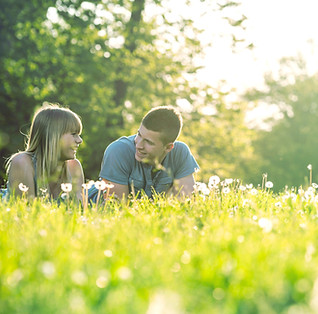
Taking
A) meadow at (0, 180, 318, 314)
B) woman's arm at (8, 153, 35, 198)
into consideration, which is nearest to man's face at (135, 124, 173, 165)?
woman's arm at (8, 153, 35, 198)

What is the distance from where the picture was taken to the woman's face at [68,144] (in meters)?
5.98

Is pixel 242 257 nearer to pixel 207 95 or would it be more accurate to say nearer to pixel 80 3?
pixel 80 3

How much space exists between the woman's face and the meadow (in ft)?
8.39

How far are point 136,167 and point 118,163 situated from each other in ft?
1.04

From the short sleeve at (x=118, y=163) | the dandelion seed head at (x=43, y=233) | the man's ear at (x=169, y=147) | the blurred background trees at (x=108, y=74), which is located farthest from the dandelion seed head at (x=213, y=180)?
the blurred background trees at (x=108, y=74)

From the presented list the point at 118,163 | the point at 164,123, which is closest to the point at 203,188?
the point at 164,123

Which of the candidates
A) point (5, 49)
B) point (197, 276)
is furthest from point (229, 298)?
point (5, 49)

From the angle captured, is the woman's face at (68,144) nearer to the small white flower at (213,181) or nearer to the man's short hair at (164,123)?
the man's short hair at (164,123)

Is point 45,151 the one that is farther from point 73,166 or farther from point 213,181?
point 213,181

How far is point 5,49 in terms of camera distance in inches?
544

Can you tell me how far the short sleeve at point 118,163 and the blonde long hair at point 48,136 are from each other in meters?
0.58

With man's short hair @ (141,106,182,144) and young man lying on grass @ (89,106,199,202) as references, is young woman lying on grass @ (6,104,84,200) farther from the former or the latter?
man's short hair @ (141,106,182,144)

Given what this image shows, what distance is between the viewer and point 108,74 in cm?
1677

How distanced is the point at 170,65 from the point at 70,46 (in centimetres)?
376
